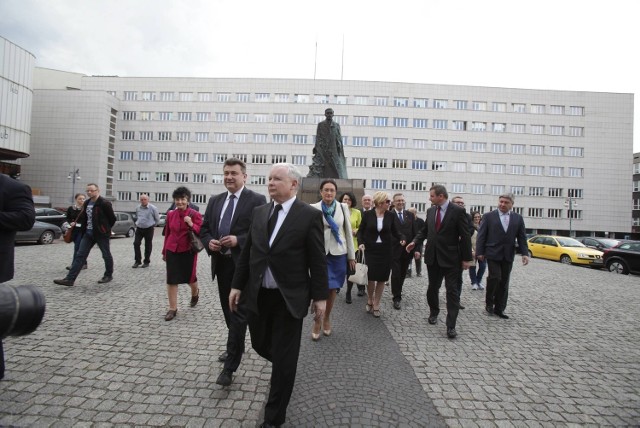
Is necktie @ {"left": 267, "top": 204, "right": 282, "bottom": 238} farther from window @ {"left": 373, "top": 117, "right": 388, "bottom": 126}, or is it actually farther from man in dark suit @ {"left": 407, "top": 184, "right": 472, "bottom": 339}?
window @ {"left": 373, "top": 117, "right": 388, "bottom": 126}

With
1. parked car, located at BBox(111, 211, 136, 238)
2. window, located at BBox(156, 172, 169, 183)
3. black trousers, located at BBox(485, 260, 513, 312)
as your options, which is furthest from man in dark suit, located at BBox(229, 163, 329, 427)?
window, located at BBox(156, 172, 169, 183)

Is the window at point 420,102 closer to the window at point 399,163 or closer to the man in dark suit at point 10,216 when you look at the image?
the window at point 399,163

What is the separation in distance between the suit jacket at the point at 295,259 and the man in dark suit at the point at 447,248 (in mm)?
3024

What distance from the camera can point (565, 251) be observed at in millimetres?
18016

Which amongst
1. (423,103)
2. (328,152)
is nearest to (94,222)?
(328,152)

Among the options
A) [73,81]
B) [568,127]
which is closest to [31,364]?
[568,127]

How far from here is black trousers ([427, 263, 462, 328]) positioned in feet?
16.5

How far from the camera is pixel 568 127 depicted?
188 ft

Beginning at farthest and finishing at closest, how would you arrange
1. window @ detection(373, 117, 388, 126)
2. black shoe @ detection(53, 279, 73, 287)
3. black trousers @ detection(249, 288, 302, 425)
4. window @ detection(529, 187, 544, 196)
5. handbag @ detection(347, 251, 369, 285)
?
1. window @ detection(373, 117, 388, 126)
2. window @ detection(529, 187, 544, 196)
3. black shoe @ detection(53, 279, 73, 287)
4. handbag @ detection(347, 251, 369, 285)
5. black trousers @ detection(249, 288, 302, 425)

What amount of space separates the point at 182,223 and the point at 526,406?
4.76 meters

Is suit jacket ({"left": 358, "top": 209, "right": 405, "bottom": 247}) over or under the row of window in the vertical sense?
under

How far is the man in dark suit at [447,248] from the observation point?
17.2ft

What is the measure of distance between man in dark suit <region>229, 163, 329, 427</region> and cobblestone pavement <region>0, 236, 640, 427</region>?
469 mm

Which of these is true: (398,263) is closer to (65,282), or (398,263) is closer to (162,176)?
(65,282)
